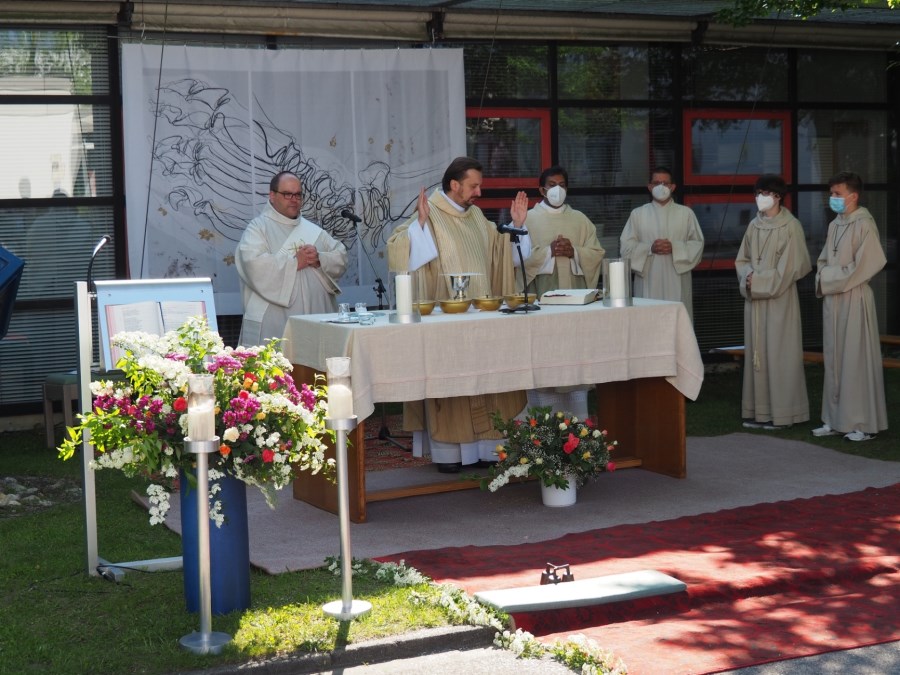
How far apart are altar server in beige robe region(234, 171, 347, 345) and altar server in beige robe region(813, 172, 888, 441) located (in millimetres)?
3570

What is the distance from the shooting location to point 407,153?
11.2 metres

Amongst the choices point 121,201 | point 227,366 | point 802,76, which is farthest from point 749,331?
point 227,366

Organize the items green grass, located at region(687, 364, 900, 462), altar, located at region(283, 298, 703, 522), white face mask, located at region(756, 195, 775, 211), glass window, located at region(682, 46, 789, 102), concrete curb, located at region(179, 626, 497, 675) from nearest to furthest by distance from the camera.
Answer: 1. concrete curb, located at region(179, 626, 497, 675)
2. altar, located at region(283, 298, 703, 522)
3. green grass, located at region(687, 364, 900, 462)
4. white face mask, located at region(756, 195, 775, 211)
5. glass window, located at region(682, 46, 789, 102)

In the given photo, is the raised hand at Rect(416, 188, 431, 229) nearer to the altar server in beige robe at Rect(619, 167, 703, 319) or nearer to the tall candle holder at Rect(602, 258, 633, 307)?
the tall candle holder at Rect(602, 258, 633, 307)

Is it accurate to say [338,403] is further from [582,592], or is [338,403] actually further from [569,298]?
[569,298]

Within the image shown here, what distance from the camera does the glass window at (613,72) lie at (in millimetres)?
12203

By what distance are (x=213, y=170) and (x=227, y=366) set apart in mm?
5516

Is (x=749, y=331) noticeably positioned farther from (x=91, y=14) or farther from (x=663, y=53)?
(x=91, y=14)

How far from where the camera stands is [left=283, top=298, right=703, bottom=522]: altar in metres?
7.20

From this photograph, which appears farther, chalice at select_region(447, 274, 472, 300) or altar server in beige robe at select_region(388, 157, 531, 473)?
altar server in beige robe at select_region(388, 157, 531, 473)

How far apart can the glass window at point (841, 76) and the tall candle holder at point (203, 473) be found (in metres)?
9.78

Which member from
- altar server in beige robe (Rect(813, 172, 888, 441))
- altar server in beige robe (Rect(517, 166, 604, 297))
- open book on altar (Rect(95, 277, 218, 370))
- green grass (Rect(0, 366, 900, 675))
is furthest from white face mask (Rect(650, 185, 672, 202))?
open book on altar (Rect(95, 277, 218, 370))

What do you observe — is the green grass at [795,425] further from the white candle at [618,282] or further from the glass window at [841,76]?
the glass window at [841,76]

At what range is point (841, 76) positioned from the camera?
1348 cm
